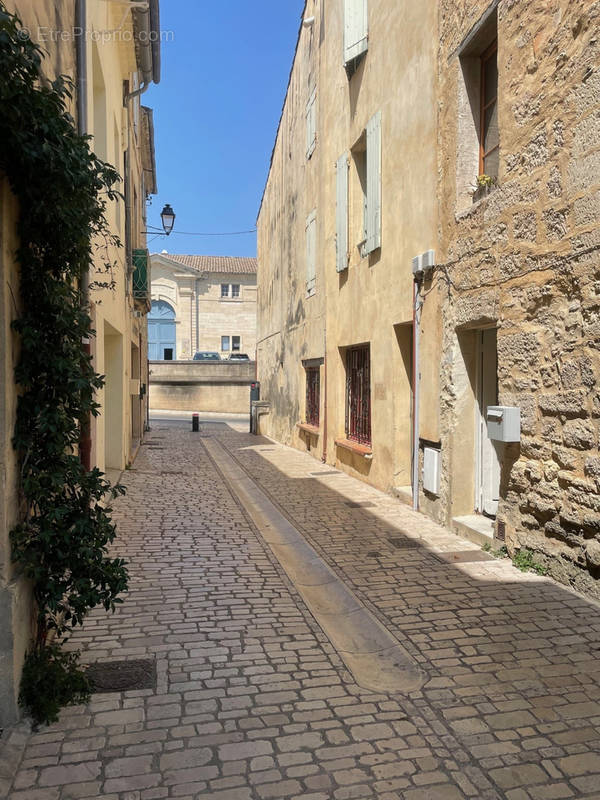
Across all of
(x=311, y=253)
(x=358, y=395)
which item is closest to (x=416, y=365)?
(x=358, y=395)

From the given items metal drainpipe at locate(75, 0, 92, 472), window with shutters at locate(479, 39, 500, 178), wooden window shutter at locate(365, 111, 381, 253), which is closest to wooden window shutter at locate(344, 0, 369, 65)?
wooden window shutter at locate(365, 111, 381, 253)

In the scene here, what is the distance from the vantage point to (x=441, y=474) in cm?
668

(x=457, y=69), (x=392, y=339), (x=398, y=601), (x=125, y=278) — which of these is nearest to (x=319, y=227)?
(x=125, y=278)

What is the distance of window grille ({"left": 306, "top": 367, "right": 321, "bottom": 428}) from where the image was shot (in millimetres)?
13547

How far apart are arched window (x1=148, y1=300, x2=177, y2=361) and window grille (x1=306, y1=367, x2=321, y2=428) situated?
35386 mm

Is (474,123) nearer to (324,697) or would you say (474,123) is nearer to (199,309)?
(324,697)

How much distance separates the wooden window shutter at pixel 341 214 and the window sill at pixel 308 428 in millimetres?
3549

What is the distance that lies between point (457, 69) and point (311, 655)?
225 inches

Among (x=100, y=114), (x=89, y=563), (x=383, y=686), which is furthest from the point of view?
(x=100, y=114)

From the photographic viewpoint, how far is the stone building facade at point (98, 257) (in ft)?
8.76

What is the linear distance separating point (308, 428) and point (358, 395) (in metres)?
3.16

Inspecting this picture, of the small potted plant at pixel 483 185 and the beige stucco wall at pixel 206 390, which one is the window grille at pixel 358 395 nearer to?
the small potted plant at pixel 483 185

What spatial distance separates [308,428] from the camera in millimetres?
13352

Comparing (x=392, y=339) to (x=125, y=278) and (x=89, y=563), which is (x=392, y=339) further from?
(x=89, y=563)
